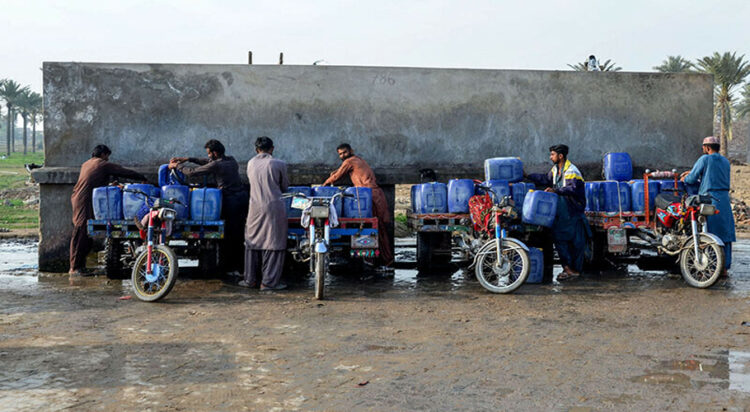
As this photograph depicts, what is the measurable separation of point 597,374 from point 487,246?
3.39 meters

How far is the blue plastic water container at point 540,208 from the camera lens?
8.59m

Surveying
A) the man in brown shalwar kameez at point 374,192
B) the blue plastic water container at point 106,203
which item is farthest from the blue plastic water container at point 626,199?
the blue plastic water container at point 106,203

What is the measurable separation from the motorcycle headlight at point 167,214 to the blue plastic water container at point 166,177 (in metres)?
1.43

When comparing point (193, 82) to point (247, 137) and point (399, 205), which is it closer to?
point (247, 137)

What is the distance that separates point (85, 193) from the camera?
30.5 ft

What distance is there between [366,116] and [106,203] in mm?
4214

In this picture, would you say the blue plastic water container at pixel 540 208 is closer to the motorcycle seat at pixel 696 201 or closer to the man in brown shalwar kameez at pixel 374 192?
the motorcycle seat at pixel 696 201

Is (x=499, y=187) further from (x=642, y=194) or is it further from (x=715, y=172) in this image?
(x=715, y=172)

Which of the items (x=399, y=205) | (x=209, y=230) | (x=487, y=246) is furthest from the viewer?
(x=399, y=205)

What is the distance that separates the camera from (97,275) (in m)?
9.56

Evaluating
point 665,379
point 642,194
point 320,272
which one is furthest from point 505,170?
point 665,379

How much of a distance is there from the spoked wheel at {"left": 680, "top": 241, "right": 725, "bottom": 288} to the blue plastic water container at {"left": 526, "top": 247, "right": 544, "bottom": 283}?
160 centimetres

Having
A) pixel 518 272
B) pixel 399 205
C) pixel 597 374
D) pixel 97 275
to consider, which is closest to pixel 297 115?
pixel 97 275

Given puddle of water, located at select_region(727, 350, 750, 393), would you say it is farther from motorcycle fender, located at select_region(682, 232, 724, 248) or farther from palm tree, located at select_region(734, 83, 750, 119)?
palm tree, located at select_region(734, 83, 750, 119)
